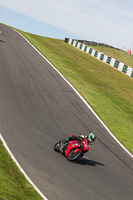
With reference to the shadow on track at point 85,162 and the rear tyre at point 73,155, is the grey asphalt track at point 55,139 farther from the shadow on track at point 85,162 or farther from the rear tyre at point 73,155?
the rear tyre at point 73,155

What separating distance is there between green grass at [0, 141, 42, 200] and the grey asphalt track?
1.60 ft

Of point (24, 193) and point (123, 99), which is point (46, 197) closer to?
point (24, 193)

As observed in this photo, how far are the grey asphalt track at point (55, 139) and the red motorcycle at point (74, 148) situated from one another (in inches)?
10.4

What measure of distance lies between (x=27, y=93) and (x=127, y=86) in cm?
1679

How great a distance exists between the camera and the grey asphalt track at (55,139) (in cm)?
1023

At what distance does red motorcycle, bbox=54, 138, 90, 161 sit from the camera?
39.1 ft

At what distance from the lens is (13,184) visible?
854 centimetres

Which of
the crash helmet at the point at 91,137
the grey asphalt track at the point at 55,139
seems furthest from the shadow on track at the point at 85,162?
the crash helmet at the point at 91,137

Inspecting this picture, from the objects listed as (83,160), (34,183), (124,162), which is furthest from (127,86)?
(34,183)

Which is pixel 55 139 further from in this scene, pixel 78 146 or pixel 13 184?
pixel 13 184

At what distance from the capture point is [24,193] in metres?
8.34

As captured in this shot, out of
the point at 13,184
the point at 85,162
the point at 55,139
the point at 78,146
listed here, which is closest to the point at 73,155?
the point at 78,146

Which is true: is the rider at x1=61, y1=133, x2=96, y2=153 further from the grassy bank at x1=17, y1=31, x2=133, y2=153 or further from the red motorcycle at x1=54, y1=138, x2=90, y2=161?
the grassy bank at x1=17, y1=31, x2=133, y2=153

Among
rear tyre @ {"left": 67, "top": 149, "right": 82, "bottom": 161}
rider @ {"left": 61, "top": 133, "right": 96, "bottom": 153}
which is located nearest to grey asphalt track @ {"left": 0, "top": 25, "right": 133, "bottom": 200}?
rear tyre @ {"left": 67, "top": 149, "right": 82, "bottom": 161}
